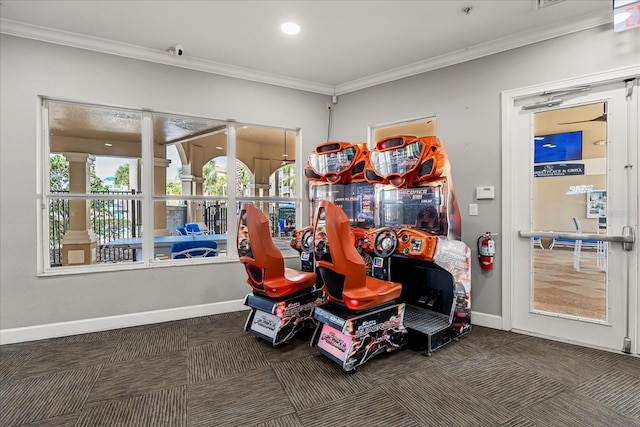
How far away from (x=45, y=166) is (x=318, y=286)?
118 inches

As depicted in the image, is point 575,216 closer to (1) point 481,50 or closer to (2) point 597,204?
(2) point 597,204

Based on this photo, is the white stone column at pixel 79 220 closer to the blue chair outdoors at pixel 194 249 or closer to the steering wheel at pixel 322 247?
the blue chair outdoors at pixel 194 249

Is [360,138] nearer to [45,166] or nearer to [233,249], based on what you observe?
[233,249]

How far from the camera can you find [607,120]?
2.82 m

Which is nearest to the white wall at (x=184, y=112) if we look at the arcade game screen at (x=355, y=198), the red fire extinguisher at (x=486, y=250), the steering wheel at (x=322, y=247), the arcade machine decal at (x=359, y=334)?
the red fire extinguisher at (x=486, y=250)

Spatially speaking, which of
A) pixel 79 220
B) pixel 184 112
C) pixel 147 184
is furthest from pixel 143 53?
pixel 79 220

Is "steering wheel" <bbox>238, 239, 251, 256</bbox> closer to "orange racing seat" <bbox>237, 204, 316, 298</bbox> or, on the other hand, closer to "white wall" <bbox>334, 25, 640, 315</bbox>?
"orange racing seat" <bbox>237, 204, 316, 298</bbox>

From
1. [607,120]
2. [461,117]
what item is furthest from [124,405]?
[607,120]

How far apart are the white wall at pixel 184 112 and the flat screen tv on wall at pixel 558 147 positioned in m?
0.36

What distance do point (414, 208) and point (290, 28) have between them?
2.11 metres

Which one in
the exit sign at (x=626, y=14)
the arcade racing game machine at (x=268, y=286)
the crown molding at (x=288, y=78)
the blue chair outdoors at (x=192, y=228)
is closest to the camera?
the exit sign at (x=626, y=14)

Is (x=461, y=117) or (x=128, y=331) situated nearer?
(x=128, y=331)

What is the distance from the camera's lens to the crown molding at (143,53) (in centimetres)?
300

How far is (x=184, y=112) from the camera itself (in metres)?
3.71
